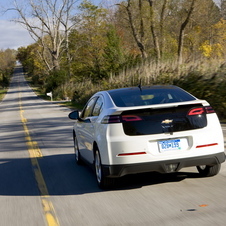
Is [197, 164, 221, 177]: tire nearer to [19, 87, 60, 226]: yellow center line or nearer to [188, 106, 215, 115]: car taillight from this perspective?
[188, 106, 215, 115]: car taillight

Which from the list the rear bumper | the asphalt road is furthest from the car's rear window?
the asphalt road

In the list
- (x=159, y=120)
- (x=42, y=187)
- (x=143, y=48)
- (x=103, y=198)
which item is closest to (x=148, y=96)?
(x=159, y=120)

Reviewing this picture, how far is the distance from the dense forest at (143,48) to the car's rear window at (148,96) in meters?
8.82

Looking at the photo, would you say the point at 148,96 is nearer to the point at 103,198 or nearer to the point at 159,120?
the point at 159,120

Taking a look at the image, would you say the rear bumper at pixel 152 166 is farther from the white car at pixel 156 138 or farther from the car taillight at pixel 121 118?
the car taillight at pixel 121 118

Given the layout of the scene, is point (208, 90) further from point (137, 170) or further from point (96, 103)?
point (137, 170)

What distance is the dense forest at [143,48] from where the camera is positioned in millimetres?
19016

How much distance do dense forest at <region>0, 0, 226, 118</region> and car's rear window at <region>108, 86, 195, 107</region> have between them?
8819 mm

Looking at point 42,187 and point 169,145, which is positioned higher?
point 169,145

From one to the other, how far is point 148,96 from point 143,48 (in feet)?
112

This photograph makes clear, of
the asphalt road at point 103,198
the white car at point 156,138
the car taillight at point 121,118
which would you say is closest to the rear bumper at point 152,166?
the white car at point 156,138

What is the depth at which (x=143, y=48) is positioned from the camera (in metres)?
40.4

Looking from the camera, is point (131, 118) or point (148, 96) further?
point (148, 96)

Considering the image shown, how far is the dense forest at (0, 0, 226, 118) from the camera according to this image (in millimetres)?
19016
